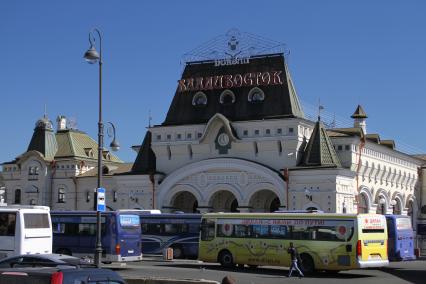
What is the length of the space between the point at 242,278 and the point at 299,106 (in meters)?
31.4

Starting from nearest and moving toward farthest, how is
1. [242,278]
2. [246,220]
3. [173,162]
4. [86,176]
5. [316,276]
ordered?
[242,278] → [316,276] → [246,220] → [173,162] → [86,176]

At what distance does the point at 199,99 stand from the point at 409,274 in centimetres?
3116

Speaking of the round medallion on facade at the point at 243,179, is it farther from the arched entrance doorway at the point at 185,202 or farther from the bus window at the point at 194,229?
the bus window at the point at 194,229

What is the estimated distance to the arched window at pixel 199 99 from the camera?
5997 cm

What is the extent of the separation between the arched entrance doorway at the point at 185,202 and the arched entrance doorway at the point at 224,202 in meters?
2.39

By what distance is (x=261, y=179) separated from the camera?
5406 centimetres

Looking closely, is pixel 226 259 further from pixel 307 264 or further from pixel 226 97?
pixel 226 97

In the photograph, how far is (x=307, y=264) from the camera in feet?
104

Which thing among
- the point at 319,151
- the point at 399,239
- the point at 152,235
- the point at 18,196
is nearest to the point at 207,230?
the point at 152,235

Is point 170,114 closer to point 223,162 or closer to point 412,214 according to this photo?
point 223,162

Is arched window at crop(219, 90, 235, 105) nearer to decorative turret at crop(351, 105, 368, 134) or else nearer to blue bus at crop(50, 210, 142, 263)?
decorative turret at crop(351, 105, 368, 134)

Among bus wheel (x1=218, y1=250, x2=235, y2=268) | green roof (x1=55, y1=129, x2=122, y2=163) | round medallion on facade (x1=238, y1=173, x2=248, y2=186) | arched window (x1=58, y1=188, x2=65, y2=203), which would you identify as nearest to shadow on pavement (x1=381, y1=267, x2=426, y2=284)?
bus wheel (x1=218, y1=250, x2=235, y2=268)

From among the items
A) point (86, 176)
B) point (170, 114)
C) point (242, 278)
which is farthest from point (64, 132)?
point (242, 278)

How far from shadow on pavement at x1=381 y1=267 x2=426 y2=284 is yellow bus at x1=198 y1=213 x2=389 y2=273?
1.29 metres
